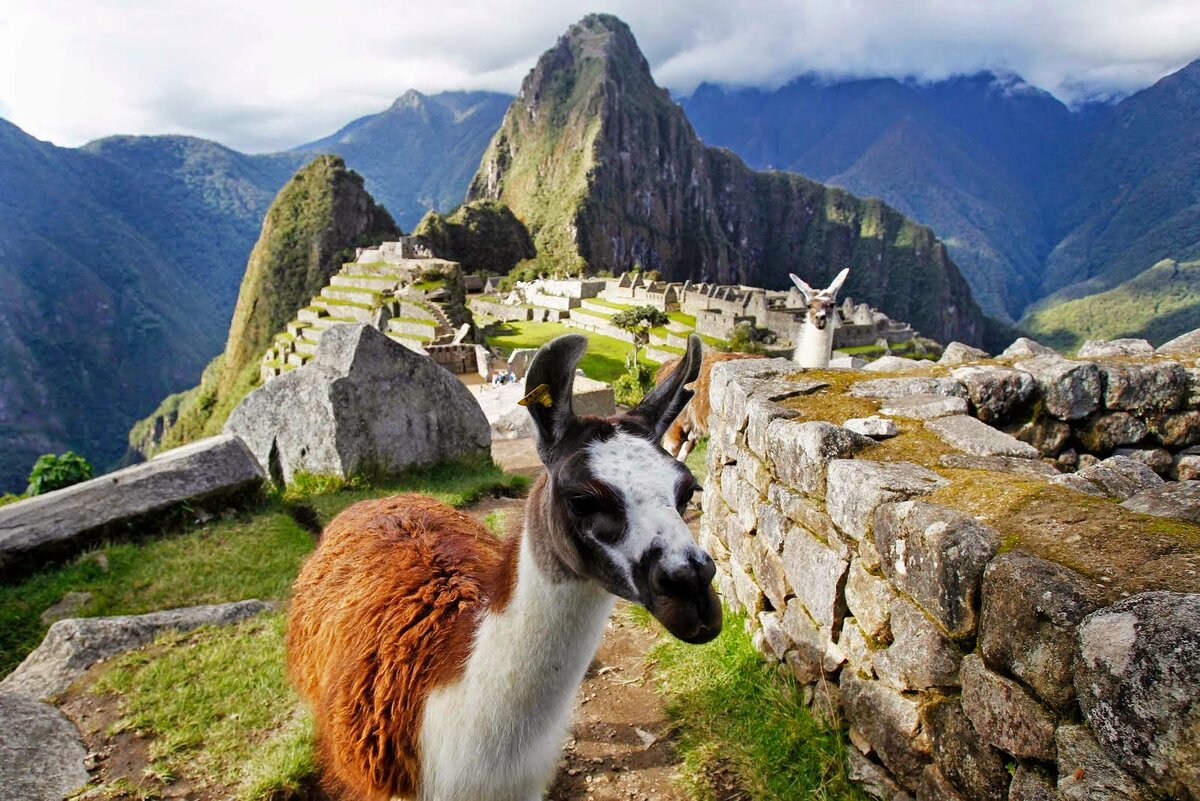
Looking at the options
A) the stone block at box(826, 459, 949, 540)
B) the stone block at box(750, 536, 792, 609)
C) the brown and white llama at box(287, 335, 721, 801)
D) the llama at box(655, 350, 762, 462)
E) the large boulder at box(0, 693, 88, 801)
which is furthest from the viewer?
the llama at box(655, 350, 762, 462)

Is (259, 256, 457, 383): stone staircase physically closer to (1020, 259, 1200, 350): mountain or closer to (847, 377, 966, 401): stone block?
(847, 377, 966, 401): stone block

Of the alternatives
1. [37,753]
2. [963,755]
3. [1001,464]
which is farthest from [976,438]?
[37,753]

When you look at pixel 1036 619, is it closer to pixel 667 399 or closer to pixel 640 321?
pixel 667 399

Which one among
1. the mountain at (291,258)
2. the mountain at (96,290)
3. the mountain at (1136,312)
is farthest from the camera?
the mountain at (96,290)

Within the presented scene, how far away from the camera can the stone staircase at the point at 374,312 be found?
37.3m

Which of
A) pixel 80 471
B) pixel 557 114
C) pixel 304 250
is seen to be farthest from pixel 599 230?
pixel 80 471

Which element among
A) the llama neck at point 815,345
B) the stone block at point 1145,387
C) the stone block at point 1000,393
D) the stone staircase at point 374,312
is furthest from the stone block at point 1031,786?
the stone staircase at point 374,312

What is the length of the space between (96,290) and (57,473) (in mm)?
157333

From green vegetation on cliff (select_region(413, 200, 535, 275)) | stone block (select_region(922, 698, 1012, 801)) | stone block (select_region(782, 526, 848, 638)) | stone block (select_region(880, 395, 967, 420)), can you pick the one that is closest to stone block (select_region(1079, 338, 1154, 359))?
stone block (select_region(880, 395, 967, 420))

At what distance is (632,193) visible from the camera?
177000mm

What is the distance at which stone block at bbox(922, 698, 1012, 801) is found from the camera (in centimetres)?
202

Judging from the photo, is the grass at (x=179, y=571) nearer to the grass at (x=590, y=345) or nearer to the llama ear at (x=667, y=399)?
the llama ear at (x=667, y=399)

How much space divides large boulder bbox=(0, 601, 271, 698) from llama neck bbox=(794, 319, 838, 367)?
7.67 meters

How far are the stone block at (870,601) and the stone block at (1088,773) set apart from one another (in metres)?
0.93
